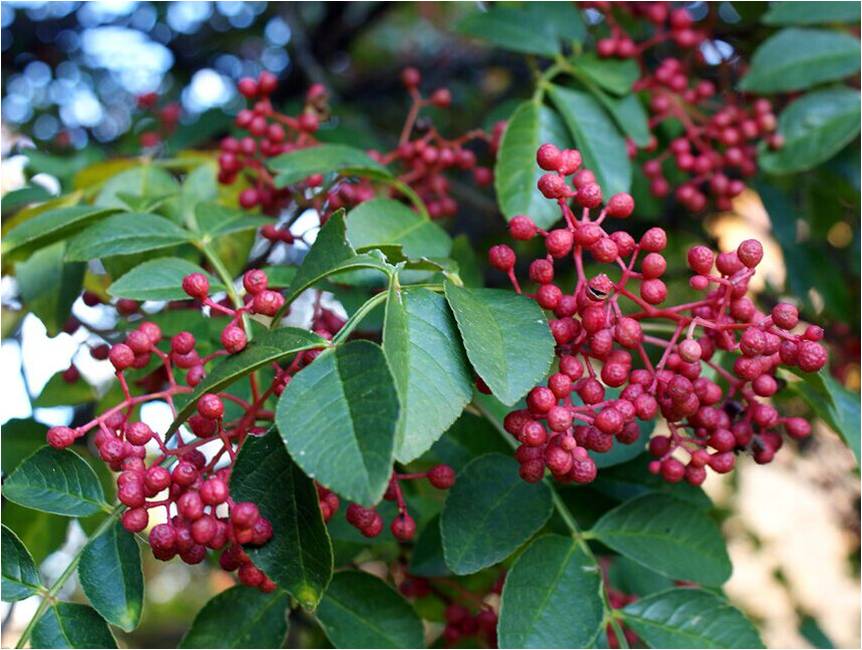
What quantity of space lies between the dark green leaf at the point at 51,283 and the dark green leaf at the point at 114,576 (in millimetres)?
499

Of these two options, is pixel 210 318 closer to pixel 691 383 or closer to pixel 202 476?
pixel 202 476

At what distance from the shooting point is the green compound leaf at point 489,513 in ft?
3.38

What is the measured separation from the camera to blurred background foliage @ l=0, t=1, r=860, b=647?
1847 mm

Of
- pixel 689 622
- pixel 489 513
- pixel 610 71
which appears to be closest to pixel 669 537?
pixel 689 622

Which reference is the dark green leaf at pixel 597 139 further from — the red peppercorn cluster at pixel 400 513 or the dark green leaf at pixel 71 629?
the dark green leaf at pixel 71 629

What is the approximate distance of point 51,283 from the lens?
4.43 feet

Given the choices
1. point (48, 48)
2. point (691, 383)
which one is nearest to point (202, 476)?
point (691, 383)

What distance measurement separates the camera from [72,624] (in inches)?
36.9

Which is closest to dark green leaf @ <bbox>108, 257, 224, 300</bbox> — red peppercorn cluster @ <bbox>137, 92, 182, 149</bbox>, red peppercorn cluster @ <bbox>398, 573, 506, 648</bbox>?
red peppercorn cluster @ <bbox>398, 573, 506, 648</bbox>

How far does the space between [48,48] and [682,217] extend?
1746 mm

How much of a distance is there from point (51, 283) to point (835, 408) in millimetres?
1057

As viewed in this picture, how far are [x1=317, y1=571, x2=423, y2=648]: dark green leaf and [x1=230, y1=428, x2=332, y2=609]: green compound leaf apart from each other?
27 centimetres

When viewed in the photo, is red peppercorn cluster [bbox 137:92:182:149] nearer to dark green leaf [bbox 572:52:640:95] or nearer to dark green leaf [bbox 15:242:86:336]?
dark green leaf [bbox 15:242:86:336]

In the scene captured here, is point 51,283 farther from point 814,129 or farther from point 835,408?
point 814,129
